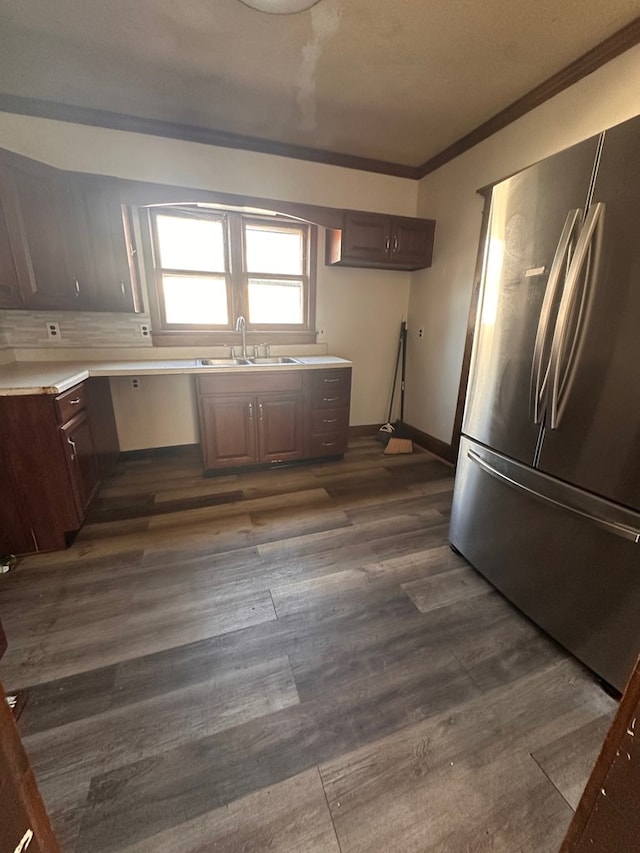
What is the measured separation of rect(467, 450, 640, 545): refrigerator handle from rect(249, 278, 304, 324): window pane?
7.71 feet

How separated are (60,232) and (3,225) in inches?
12.6

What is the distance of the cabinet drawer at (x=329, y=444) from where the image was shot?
3.25 meters

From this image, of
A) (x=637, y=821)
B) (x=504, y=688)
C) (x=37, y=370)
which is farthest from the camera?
(x=37, y=370)

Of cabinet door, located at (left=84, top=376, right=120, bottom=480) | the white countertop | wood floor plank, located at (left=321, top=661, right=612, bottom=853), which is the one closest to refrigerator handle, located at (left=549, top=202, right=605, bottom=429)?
wood floor plank, located at (left=321, top=661, right=612, bottom=853)

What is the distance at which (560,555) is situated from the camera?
144cm

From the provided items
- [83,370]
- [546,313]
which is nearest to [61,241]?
[83,370]

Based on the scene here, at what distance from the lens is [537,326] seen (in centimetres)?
142

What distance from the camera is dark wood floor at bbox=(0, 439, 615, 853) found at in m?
0.98

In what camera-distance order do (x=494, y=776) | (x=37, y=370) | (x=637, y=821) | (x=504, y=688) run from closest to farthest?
(x=637, y=821)
(x=494, y=776)
(x=504, y=688)
(x=37, y=370)

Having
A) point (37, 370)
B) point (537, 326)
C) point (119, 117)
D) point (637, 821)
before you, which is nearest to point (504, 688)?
point (637, 821)

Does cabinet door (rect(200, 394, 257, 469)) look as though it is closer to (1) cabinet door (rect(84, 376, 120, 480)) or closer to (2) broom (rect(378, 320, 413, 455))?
(1) cabinet door (rect(84, 376, 120, 480))

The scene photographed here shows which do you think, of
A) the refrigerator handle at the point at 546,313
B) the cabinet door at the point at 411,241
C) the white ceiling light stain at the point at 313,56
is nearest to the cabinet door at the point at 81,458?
the refrigerator handle at the point at 546,313

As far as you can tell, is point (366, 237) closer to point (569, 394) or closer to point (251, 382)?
point (251, 382)

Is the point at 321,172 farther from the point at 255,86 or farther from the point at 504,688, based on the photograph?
the point at 504,688
